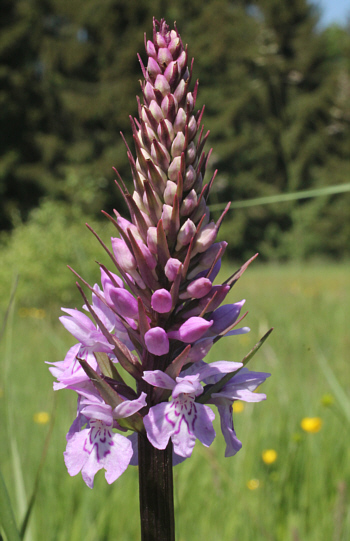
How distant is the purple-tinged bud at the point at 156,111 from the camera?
2.74 feet

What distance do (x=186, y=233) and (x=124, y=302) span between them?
0.51 ft

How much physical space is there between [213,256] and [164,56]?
1.22 feet

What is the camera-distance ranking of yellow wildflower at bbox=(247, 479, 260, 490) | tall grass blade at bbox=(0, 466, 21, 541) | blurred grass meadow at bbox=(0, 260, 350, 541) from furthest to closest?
yellow wildflower at bbox=(247, 479, 260, 490), blurred grass meadow at bbox=(0, 260, 350, 541), tall grass blade at bbox=(0, 466, 21, 541)

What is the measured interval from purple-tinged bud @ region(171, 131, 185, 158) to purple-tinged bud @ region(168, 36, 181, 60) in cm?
17

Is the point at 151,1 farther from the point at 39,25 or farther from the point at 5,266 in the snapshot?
the point at 5,266

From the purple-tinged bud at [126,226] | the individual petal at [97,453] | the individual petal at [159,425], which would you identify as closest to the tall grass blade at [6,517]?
the individual petal at [97,453]

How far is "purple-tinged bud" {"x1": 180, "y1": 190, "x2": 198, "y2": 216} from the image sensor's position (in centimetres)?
82

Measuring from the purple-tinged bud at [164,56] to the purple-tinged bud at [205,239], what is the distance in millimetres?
306

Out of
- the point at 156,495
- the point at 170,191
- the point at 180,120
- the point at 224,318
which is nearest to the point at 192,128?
Result: the point at 180,120

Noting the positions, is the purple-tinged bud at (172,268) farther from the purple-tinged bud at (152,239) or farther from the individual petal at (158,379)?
the individual petal at (158,379)

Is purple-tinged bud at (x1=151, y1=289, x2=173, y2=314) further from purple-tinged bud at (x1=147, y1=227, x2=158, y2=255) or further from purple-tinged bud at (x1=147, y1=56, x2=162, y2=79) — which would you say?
purple-tinged bud at (x1=147, y1=56, x2=162, y2=79)

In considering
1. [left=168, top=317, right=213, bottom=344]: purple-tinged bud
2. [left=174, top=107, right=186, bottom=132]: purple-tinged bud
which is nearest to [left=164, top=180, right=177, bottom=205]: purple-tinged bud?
[left=174, top=107, right=186, bottom=132]: purple-tinged bud

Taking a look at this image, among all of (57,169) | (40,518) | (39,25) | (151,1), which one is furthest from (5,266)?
(151,1)

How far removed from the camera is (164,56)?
2.78 ft
